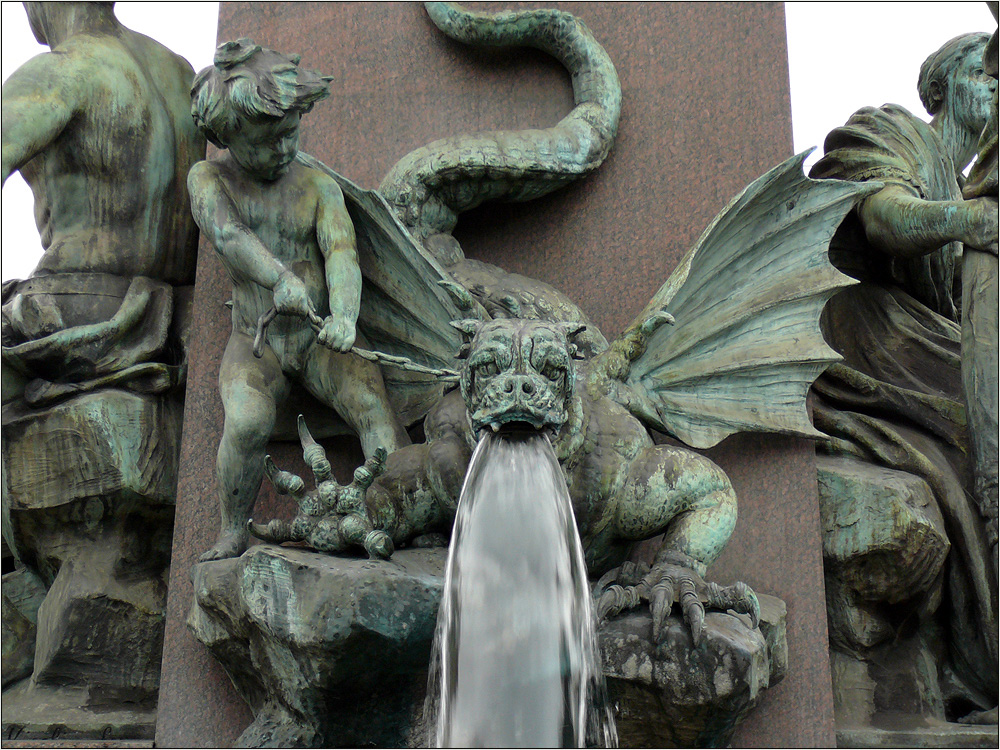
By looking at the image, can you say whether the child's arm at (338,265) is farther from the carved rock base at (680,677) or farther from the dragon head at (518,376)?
the carved rock base at (680,677)

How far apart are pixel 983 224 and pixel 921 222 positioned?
204 millimetres

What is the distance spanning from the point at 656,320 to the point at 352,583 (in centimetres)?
121

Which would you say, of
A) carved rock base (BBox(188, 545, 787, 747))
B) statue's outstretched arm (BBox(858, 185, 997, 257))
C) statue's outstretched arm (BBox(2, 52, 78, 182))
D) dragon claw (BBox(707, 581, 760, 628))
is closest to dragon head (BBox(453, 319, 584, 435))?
carved rock base (BBox(188, 545, 787, 747))

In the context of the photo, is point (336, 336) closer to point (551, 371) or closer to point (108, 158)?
point (551, 371)

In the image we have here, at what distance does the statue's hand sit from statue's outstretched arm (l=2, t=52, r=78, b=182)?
2.95 m

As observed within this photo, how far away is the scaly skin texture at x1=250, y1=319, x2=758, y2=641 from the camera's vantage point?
2.71 metres

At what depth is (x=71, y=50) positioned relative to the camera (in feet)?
12.4

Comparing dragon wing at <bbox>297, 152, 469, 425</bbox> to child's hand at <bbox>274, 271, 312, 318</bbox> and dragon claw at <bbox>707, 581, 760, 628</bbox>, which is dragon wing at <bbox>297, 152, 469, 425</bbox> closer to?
child's hand at <bbox>274, 271, 312, 318</bbox>

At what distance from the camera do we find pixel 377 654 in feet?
8.68

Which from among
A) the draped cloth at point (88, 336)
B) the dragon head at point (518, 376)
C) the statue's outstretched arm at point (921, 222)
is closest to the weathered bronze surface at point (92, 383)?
the draped cloth at point (88, 336)

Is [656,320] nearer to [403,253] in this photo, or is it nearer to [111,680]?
[403,253]

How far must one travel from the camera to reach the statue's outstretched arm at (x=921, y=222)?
3.57 m

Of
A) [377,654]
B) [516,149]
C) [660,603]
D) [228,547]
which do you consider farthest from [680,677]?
[516,149]

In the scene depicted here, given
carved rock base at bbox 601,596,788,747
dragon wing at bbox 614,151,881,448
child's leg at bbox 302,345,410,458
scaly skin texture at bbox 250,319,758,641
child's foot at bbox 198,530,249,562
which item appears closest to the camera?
carved rock base at bbox 601,596,788,747
